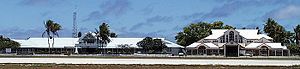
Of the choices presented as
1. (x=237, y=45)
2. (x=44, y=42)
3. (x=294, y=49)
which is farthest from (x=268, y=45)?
(x=44, y=42)

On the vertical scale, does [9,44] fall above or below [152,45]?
above

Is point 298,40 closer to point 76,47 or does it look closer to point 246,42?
point 246,42

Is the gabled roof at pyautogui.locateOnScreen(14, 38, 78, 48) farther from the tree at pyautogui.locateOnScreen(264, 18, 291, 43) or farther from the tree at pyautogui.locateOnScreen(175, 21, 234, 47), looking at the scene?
the tree at pyautogui.locateOnScreen(264, 18, 291, 43)

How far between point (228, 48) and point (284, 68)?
82.7 metres

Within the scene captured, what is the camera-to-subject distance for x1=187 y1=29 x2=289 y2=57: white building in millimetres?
123250

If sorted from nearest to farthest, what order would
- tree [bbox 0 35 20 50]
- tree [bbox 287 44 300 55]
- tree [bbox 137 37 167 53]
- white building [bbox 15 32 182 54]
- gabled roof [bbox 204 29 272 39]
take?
tree [bbox 287 44 300 55]
gabled roof [bbox 204 29 272 39]
tree [bbox 137 37 167 53]
tree [bbox 0 35 20 50]
white building [bbox 15 32 182 54]

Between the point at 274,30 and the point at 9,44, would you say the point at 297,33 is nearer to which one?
A: the point at 274,30

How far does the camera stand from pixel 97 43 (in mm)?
146375

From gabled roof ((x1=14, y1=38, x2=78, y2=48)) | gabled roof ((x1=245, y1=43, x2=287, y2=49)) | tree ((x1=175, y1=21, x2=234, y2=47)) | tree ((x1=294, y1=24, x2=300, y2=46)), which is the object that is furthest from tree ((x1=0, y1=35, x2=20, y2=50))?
tree ((x1=294, y1=24, x2=300, y2=46))

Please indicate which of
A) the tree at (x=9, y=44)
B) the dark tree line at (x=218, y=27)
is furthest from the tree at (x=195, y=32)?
the tree at (x=9, y=44)

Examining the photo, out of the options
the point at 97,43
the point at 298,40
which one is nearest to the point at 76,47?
A: the point at 97,43

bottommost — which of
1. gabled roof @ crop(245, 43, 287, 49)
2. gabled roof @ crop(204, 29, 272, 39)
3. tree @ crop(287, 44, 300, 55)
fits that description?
tree @ crop(287, 44, 300, 55)

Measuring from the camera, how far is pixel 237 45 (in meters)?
123

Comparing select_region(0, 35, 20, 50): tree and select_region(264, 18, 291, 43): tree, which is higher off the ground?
select_region(264, 18, 291, 43): tree
